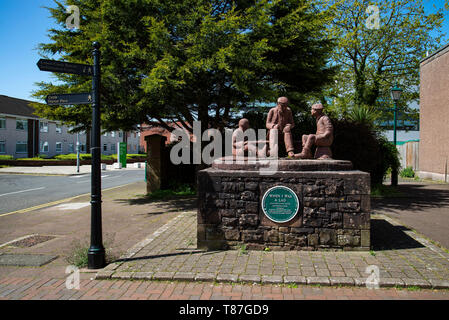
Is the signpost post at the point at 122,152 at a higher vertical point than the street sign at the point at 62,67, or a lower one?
lower

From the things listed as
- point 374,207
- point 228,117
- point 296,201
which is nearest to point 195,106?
point 228,117

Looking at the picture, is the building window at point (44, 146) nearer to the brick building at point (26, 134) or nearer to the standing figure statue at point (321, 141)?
the brick building at point (26, 134)

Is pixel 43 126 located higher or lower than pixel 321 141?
higher

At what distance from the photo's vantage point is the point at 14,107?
42.5 metres

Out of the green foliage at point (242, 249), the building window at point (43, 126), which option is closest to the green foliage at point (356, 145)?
the green foliage at point (242, 249)

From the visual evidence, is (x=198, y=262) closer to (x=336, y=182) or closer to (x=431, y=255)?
(x=336, y=182)

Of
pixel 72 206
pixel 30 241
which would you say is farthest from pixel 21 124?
pixel 30 241

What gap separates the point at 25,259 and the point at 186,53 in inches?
265

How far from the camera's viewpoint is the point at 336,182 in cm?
543

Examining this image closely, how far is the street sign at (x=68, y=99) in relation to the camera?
4941 mm

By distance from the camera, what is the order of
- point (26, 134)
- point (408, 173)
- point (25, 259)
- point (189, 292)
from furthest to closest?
point (26, 134) < point (408, 173) < point (25, 259) < point (189, 292)

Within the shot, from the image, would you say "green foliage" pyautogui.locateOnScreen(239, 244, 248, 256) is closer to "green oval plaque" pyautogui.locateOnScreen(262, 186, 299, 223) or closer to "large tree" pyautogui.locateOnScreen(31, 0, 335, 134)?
"green oval plaque" pyautogui.locateOnScreen(262, 186, 299, 223)

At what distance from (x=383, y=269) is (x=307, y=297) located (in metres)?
1.47

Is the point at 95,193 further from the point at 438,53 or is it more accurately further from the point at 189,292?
the point at 438,53
